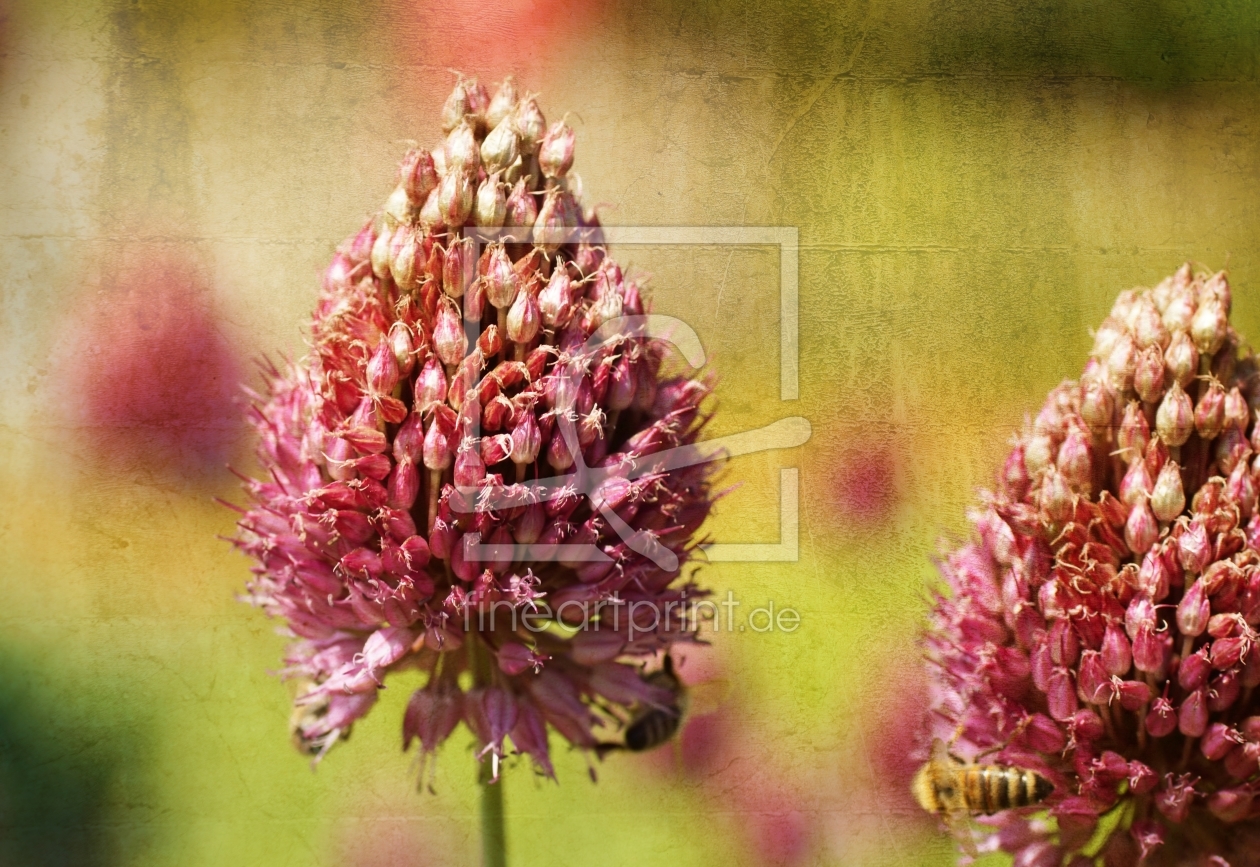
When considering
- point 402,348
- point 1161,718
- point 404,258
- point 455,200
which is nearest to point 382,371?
point 402,348

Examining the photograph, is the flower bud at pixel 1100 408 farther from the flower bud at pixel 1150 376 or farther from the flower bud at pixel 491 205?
the flower bud at pixel 491 205

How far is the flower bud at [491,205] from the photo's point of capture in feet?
5.60

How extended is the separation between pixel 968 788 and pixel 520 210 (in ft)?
3.85

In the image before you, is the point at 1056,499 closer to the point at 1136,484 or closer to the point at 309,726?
the point at 1136,484

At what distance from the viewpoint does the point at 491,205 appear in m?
1.71

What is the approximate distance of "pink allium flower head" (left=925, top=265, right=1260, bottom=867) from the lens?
1.69 meters

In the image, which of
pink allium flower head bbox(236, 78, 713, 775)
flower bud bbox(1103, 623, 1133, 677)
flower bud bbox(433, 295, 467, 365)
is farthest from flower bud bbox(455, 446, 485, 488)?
flower bud bbox(1103, 623, 1133, 677)

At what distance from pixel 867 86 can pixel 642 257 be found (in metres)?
0.56

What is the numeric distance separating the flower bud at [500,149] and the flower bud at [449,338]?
0.79ft

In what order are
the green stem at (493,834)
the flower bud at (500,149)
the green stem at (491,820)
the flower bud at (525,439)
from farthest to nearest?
the green stem at (493,834) → the green stem at (491,820) → the flower bud at (500,149) → the flower bud at (525,439)

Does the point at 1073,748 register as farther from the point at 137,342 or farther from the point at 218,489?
the point at 137,342

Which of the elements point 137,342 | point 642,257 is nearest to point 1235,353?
point 642,257

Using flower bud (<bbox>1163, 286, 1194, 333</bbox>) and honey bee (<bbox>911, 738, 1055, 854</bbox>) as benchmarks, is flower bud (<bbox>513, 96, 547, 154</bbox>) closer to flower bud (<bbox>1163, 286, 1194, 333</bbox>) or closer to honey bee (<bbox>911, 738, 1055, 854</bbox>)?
flower bud (<bbox>1163, 286, 1194, 333</bbox>)

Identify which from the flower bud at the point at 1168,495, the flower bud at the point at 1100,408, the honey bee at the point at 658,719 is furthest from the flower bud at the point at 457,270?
the flower bud at the point at 1168,495
